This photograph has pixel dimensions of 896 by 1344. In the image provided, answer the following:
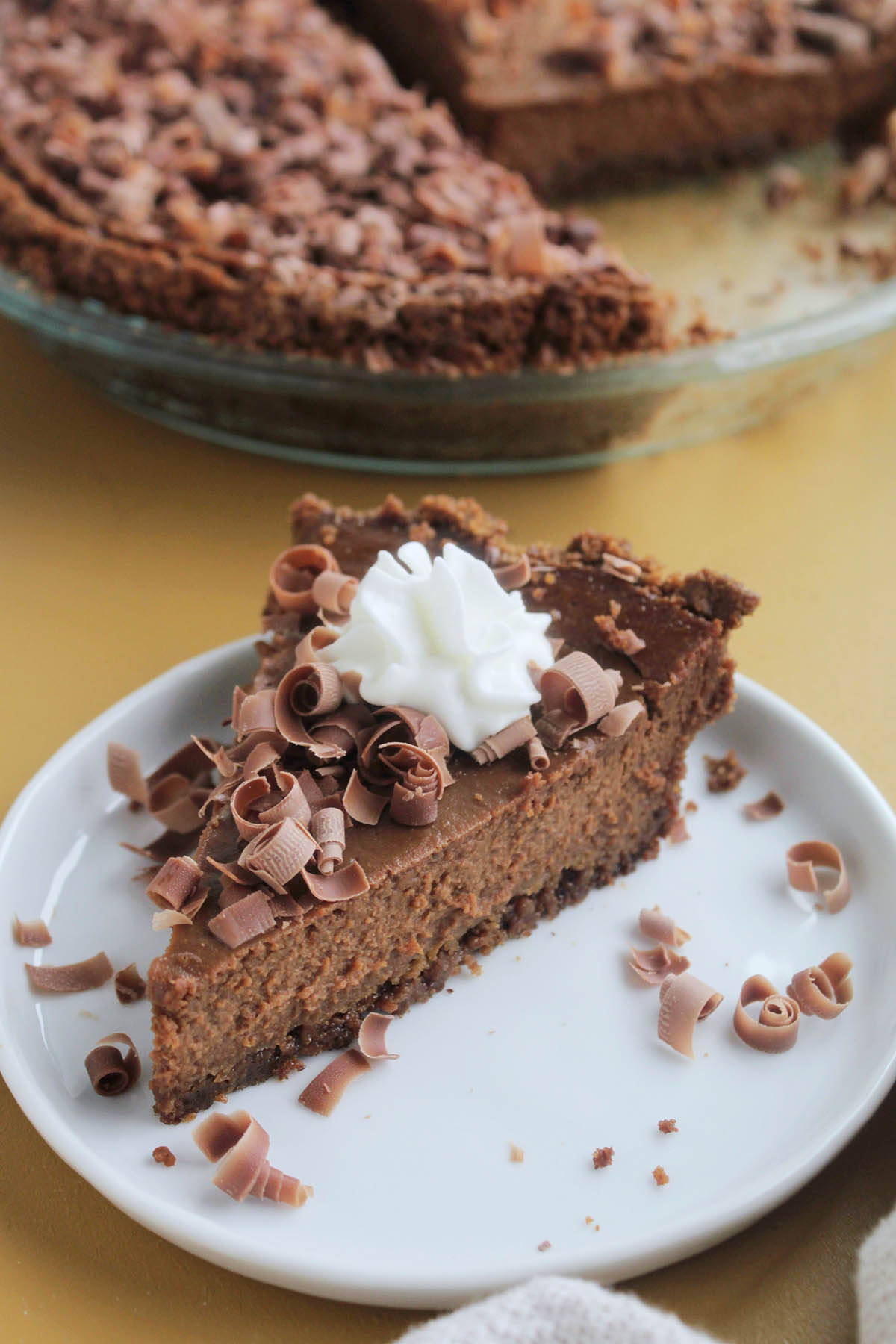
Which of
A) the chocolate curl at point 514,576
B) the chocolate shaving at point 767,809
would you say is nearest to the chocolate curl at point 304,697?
the chocolate curl at point 514,576

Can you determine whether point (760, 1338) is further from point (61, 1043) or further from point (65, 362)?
point (65, 362)

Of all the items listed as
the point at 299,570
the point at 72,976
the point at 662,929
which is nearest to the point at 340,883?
the point at 72,976

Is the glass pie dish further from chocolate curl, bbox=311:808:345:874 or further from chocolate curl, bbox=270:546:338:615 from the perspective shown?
chocolate curl, bbox=311:808:345:874

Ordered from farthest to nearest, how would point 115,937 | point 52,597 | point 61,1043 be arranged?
point 52,597 → point 115,937 → point 61,1043

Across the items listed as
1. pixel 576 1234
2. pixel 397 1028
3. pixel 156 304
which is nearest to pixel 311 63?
pixel 156 304

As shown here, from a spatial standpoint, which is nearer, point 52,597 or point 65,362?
point 52,597

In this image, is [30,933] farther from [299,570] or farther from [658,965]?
[658,965]
